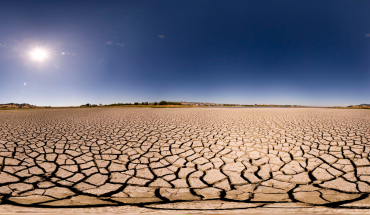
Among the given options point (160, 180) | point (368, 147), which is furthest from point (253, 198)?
point (368, 147)

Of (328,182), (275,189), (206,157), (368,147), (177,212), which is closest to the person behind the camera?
(177,212)

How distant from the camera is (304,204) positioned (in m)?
1.17

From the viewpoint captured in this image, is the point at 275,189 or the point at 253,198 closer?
the point at 253,198

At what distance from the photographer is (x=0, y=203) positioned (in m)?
1.19

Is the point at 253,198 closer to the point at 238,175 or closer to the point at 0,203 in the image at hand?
the point at 238,175

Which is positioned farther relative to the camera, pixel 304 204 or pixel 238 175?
pixel 238 175

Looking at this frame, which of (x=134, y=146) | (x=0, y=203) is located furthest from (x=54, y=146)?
(x=0, y=203)

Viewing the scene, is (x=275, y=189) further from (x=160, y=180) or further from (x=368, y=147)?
(x=368, y=147)

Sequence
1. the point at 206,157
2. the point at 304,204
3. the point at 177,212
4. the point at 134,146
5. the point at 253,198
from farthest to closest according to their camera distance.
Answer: the point at 134,146, the point at 206,157, the point at 253,198, the point at 304,204, the point at 177,212

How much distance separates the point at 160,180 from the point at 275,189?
1.24 m

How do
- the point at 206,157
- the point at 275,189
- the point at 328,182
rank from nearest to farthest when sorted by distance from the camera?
the point at 275,189, the point at 328,182, the point at 206,157

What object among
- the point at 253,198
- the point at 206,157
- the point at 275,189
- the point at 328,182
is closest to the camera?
the point at 253,198

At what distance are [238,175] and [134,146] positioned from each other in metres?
2.08

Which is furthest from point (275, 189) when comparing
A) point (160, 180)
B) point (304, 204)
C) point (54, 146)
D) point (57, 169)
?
point (54, 146)
